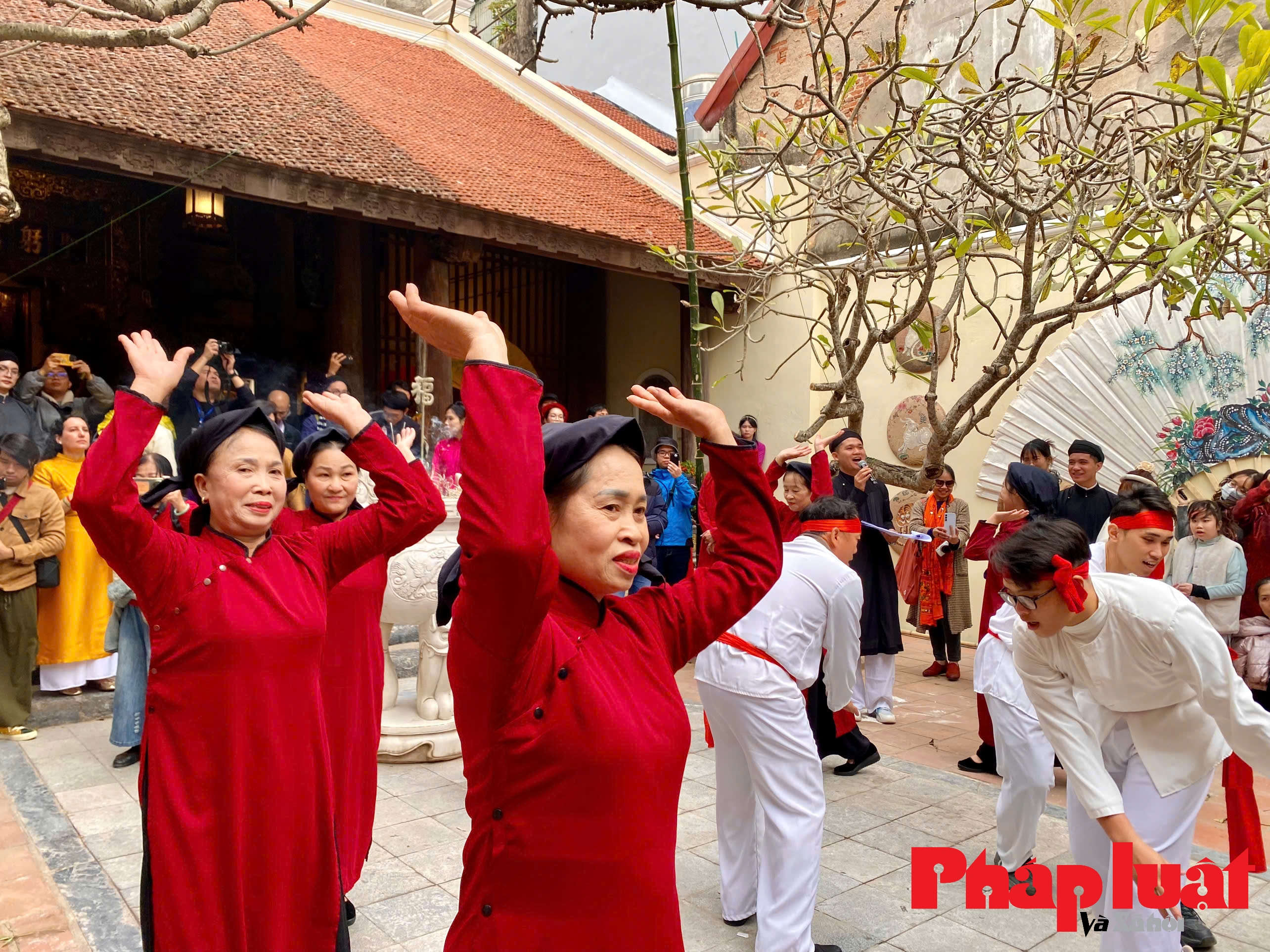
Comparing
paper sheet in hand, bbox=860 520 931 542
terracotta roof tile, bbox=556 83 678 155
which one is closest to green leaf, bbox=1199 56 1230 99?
paper sheet in hand, bbox=860 520 931 542

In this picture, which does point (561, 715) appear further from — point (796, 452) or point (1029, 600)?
point (796, 452)

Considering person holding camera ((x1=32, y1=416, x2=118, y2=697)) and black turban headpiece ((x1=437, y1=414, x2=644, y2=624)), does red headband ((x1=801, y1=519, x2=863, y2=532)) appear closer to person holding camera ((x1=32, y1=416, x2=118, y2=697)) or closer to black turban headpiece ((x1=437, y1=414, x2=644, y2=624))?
black turban headpiece ((x1=437, y1=414, x2=644, y2=624))

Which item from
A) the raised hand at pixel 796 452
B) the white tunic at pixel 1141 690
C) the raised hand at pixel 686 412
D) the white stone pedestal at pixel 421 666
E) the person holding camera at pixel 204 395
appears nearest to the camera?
the raised hand at pixel 686 412

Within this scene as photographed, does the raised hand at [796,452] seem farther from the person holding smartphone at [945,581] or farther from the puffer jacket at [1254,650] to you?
the person holding smartphone at [945,581]

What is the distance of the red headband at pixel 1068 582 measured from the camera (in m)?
2.39

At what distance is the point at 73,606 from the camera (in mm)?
5938

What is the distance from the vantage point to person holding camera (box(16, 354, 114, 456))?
279 inches

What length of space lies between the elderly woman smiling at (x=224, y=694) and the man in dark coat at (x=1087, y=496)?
430cm

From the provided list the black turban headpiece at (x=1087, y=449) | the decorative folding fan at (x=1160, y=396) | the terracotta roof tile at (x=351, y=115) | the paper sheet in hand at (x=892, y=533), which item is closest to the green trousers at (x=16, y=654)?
the terracotta roof tile at (x=351, y=115)

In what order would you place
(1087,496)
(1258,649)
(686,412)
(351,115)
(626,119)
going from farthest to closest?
(626,119), (351,115), (1258,649), (1087,496), (686,412)

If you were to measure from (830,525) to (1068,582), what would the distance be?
142 cm

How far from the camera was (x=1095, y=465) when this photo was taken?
5.36 m

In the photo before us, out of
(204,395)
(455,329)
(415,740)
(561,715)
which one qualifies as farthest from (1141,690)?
(204,395)

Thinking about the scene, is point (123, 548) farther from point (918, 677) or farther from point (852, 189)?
point (852, 189)
